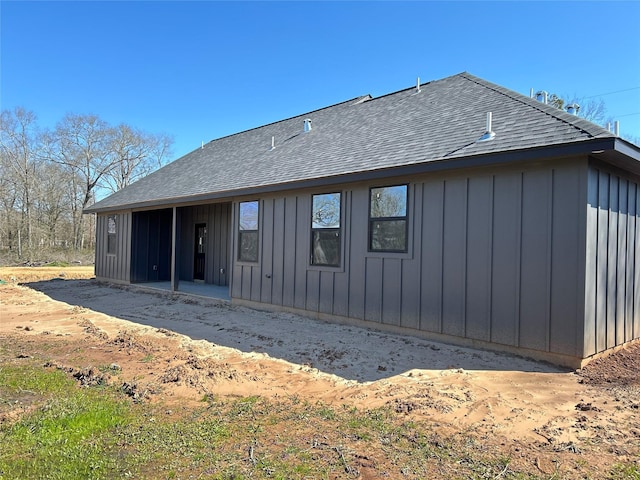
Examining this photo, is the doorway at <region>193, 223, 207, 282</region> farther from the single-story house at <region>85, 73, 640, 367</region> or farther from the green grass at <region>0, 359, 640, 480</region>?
the green grass at <region>0, 359, 640, 480</region>

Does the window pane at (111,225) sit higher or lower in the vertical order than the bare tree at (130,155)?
lower

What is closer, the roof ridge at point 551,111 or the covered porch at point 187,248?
the roof ridge at point 551,111

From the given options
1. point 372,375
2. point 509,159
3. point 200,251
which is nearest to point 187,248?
point 200,251

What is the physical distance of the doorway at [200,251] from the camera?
13.6 metres

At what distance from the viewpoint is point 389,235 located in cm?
654

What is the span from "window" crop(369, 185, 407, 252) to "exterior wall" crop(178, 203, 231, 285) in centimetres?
681

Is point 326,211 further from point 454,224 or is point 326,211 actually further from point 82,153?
point 82,153

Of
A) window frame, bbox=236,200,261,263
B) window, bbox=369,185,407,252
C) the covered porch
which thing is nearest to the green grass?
window, bbox=369,185,407,252

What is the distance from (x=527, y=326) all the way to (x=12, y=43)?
16006 mm

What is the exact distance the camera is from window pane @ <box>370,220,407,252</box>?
6.36 m

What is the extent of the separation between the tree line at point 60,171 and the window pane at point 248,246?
818 inches

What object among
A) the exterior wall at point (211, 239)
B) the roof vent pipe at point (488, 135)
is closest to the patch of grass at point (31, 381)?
the roof vent pipe at point (488, 135)

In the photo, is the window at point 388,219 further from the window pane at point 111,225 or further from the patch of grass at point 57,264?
the patch of grass at point 57,264

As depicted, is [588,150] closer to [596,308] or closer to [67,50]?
[596,308]
